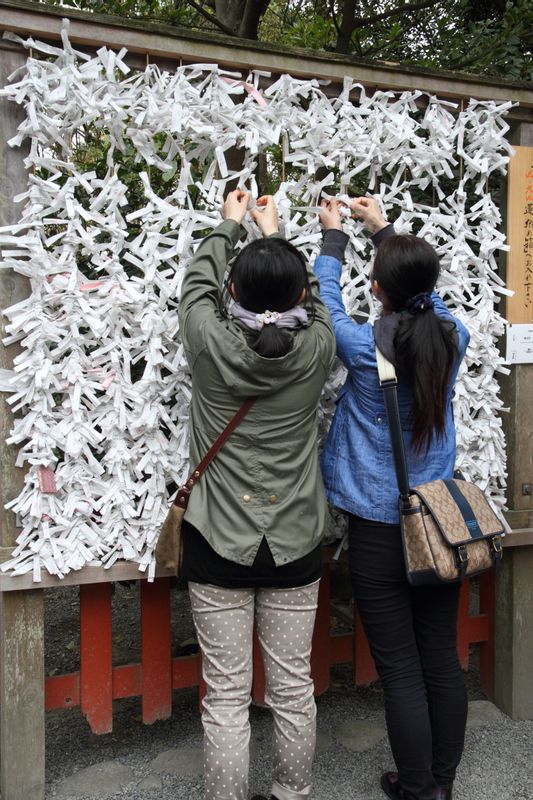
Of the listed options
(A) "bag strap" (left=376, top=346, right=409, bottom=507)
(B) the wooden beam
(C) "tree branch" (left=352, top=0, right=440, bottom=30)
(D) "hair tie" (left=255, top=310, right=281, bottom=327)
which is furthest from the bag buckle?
(C) "tree branch" (left=352, top=0, right=440, bottom=30)

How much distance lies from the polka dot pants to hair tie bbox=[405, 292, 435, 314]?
873 mm

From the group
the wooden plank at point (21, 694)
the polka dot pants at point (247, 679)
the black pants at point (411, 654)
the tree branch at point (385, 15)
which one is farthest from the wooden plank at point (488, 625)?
the tree branch at point (385, 15)

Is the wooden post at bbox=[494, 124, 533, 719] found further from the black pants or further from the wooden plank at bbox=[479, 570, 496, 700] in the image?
the black pants

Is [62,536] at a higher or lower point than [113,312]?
lower

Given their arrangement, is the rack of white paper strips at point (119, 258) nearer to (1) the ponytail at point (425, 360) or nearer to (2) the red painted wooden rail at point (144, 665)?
(2) the red painted wooden rail at point (144, 665)

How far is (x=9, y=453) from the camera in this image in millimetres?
2154

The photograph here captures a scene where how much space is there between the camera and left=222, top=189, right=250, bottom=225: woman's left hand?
215cm

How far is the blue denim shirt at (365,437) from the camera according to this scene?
6.73ft

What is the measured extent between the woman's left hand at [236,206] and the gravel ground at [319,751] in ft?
6.44

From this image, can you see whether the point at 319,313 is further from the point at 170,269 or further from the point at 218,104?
the point at 218,104

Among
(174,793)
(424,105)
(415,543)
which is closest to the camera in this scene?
(415,543)

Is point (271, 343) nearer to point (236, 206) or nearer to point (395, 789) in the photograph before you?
point (236, 206)

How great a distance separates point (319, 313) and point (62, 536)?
1.10m

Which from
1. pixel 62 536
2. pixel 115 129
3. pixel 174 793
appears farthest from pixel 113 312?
pixel 174 793
